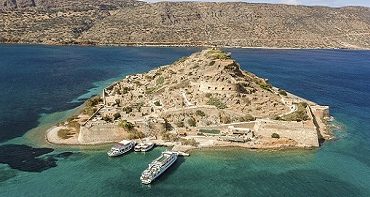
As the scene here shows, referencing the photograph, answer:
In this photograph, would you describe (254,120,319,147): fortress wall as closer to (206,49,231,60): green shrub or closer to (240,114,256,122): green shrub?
(240,114,256,122): green shrub

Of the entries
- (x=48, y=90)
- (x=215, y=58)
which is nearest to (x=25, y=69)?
(x=48, y=90)

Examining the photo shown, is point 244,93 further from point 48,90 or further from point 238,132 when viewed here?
point 48,90

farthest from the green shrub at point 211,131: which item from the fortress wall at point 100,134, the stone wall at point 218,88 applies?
the fortress wall at point 100,134

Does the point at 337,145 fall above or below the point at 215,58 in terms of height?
below

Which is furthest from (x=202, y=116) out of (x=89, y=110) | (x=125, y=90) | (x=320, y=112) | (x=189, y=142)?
(x=125, y=90)

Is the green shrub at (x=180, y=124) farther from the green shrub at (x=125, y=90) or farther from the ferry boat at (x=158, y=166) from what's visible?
the green shrub at (x=125, y=90)

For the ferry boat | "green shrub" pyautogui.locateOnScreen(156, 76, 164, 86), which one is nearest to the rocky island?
"green shrub" pyautogui.locateOnScreen(156, 76, 164, 86)

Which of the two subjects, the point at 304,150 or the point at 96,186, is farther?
the point at 304,150
